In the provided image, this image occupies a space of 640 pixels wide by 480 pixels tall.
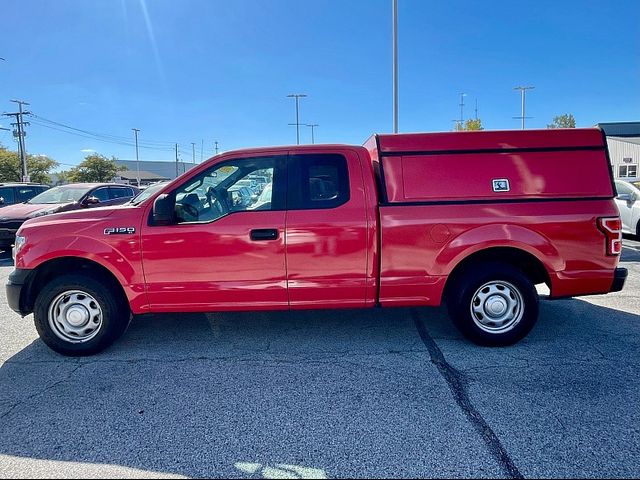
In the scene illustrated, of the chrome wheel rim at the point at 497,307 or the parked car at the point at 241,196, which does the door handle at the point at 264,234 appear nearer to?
the parked car at the point at 241,196

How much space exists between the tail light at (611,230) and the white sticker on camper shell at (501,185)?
0.93 m

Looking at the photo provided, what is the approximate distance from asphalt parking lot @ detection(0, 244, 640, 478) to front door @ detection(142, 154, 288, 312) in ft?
1.87

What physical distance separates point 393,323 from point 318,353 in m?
1.17

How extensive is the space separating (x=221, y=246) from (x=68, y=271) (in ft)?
5.25

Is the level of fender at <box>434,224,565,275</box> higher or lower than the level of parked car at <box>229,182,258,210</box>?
lower

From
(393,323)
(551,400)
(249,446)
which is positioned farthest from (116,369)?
(551,400)

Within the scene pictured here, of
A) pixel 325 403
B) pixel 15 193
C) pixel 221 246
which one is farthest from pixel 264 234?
pixel 15 193

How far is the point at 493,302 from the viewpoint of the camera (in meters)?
4.00

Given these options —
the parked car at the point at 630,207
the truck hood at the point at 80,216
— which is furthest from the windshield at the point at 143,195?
the parked car at the point at 630,207

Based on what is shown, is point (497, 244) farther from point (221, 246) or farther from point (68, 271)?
point (68, 271)

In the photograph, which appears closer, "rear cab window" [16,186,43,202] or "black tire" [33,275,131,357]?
"black tire" [33,275,131,357]

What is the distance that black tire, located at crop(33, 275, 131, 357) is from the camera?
12.7 feet

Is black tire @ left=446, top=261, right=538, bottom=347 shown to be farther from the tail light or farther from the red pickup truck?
the tail light

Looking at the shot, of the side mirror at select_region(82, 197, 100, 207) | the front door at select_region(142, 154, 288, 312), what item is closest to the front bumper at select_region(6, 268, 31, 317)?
the front door at select_region(142, 154, 288, 312)
